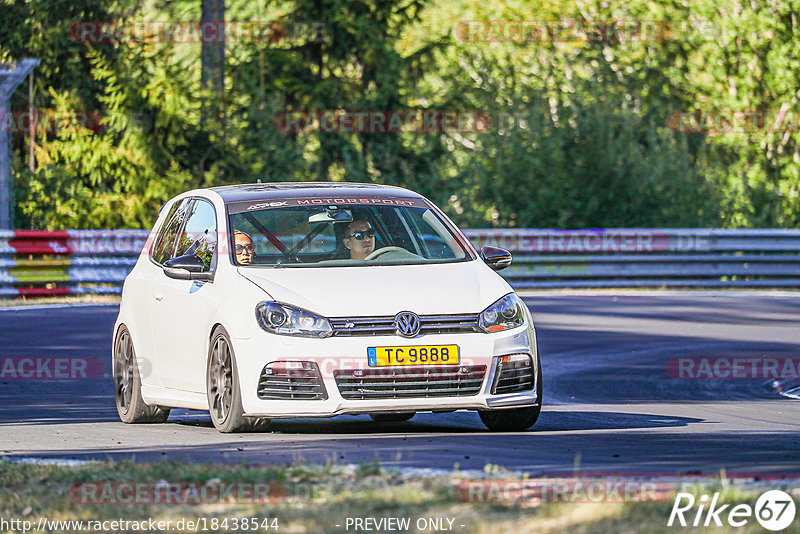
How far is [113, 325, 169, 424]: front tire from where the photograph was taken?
1107 cm

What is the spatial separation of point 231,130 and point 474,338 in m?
20.7

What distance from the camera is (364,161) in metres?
32.7

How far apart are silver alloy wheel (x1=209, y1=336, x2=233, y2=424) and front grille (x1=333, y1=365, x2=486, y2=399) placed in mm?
743

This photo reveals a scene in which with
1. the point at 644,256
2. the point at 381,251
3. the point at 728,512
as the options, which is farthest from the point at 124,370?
the point at 644,256

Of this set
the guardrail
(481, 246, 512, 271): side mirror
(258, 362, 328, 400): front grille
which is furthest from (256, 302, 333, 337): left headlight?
the guardrail

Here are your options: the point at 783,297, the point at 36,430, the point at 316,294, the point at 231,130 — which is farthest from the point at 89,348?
the point at 231,130

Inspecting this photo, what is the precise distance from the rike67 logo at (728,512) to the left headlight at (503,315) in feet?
10.6

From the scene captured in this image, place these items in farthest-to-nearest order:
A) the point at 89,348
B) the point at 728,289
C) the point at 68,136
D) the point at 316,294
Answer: the point at 68,136
the point at 728,289
the point at 89,348
the point at 316,294

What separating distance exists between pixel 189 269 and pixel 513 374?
219 cm

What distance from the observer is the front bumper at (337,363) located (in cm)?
921

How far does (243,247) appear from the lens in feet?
33.5

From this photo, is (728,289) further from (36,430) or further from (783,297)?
(36,430)

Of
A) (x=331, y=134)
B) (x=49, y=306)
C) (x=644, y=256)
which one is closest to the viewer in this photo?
(x=49, y=306)

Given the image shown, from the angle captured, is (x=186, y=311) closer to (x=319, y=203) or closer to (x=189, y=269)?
(x=189, y=269)
